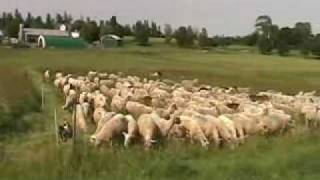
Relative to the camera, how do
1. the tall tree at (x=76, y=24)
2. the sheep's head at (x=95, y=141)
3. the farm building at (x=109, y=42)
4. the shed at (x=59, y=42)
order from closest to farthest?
the sheep's head at (x=95, y=141), the shed at (x=59, y=42), the farm building at (x=109, y=42), the tall tree at (x=76, y=24)

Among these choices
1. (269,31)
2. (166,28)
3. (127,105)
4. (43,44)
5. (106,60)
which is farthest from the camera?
(166,28)

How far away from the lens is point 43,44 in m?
115

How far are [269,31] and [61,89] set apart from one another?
9961cm

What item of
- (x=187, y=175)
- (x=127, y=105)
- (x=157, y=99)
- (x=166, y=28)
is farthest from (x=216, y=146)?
(x=166, y=28)

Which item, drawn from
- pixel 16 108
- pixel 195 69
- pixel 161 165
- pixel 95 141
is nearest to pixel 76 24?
pixel 195 69

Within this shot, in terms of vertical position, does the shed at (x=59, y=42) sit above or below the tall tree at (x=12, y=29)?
below

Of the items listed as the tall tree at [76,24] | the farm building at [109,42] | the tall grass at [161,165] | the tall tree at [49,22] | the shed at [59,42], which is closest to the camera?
the tall grass at [161,165]

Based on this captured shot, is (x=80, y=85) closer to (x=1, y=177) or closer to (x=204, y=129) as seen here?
(x=204, y=129)

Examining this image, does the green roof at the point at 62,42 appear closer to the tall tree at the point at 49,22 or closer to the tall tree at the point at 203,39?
the tall tree at the point at 203,39

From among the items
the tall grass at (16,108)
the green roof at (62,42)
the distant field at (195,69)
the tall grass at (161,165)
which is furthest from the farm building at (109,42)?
the tall grass at (161,165)

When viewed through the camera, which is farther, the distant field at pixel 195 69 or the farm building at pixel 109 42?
the farm building at pixel 109 42

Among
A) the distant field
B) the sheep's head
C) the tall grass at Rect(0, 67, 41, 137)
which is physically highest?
the sheep's head

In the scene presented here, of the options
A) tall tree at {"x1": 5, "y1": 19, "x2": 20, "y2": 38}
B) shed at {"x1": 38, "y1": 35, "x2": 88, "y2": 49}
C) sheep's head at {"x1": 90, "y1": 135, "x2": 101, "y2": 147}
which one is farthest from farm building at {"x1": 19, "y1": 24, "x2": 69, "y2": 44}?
sheep's head at {"x1": 90, "y1": 135, "x2": 101, "y2": 147}

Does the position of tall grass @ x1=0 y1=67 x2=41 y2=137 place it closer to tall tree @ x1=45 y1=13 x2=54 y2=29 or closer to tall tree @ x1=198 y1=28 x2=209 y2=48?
tall tree @ x1=198 y1=28 x2=209 y2=48
